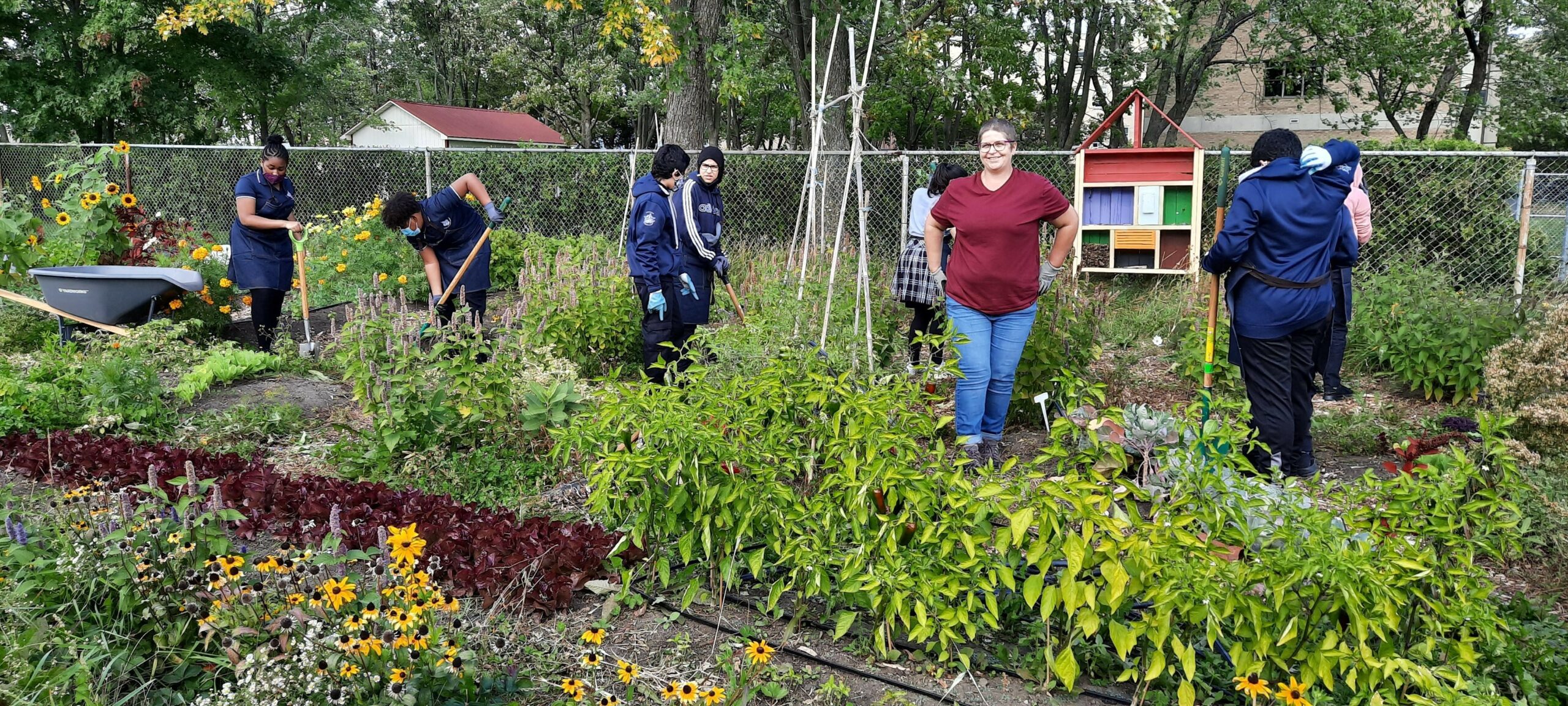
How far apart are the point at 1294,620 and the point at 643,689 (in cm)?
162

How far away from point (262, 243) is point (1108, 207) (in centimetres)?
661

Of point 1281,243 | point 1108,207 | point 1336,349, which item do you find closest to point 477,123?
point 1108,207

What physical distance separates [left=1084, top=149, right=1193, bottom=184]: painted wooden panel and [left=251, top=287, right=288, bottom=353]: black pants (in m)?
6.44

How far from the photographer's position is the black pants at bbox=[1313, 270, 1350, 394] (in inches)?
215

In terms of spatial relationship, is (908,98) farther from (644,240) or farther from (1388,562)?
(1388,562)

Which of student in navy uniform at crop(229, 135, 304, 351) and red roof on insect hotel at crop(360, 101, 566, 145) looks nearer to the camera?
student in navy uniform at crop(229, 135, 304, 351)

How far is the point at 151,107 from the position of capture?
1783cm

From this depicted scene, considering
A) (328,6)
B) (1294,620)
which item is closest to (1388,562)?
(1294,620)

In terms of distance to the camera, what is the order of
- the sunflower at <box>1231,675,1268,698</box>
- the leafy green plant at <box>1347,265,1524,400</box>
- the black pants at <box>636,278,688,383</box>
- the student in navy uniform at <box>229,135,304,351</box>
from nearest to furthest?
1. the sunflower at <box>1231,675,1268,698</box>
2. the black pants at <box>636,278,688,383</box>
3. the leafy green plant at <box>1347,265,1524,400</box>
4. the student in navy uniform at <box>229,135,304,351</box>

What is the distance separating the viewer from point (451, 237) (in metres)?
6.27

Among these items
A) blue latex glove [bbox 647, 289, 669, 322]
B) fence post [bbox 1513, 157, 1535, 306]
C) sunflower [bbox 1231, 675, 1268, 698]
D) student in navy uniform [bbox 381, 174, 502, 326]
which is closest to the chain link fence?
fence post [bbox 1513, 157, 1535, 306]

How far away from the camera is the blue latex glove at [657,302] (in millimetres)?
5395

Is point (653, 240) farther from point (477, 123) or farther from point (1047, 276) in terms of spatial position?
point (477, 123)

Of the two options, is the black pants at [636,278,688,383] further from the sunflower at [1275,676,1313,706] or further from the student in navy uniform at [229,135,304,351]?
the sunflower at [1275,676,1313,706]
